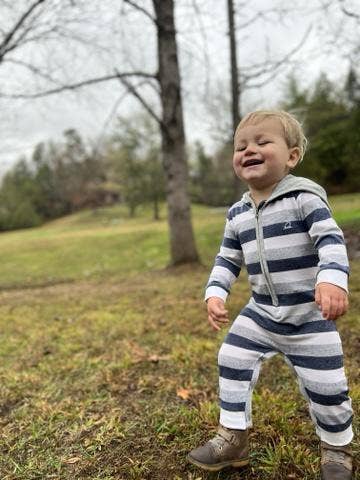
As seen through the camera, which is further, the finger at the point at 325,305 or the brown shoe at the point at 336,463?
the brown shoe at the point at 336,463

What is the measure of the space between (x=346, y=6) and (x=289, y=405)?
888cm

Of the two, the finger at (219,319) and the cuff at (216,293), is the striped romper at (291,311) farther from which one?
the finger at (219,319)

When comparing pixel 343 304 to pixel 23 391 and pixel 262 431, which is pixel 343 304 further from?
pixel 23 391

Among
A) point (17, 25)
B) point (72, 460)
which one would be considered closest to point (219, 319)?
point (72, 460)

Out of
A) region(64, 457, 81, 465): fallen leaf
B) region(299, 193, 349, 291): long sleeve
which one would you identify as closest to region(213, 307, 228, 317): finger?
region(299, 193, 349, 291): long sleeve

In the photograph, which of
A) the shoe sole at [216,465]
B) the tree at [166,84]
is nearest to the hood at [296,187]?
the shoe sole at [216,465]

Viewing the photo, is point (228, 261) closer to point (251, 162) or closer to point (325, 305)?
point (251, 162)

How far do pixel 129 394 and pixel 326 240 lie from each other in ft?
6.40

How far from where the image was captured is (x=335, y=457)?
187cm

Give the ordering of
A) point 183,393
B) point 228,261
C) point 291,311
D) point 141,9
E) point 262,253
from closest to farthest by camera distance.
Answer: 1. point 291,311
2. point 262,253
3. point 228,261
4. point 183,393
5. point 141,9

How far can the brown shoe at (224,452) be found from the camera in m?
1.98

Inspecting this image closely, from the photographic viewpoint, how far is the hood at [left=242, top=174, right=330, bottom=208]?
1.95 m

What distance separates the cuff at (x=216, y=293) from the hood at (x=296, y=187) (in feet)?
1.63

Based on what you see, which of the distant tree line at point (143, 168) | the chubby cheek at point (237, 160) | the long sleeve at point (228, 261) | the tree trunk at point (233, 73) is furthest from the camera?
the distant tree line at point (143, 168)
